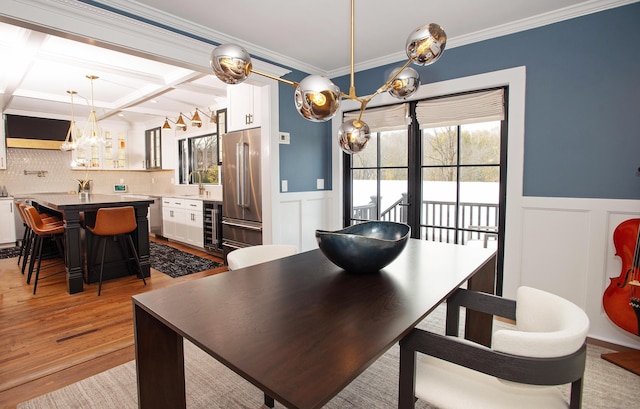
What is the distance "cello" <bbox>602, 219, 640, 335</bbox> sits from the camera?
2098 mm

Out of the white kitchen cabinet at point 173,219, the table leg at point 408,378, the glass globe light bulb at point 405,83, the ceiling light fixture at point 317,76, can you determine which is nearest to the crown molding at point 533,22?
the glass globe light bulb at point 405,83

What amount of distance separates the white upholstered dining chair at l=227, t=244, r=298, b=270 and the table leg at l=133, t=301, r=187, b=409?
58 centimetres

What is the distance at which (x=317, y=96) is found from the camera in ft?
4.53

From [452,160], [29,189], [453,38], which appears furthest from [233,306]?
[29,189]

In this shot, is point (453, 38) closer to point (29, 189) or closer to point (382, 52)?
point (382, 52)

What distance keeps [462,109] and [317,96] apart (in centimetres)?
223

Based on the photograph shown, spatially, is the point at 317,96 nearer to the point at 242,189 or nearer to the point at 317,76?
the point at 317,76

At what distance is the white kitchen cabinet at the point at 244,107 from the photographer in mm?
3857

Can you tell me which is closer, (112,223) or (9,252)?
(112,223)

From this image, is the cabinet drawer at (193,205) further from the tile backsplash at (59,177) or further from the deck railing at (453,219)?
the deck railing at (453,219)

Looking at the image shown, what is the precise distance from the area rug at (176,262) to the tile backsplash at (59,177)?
5.27 ft

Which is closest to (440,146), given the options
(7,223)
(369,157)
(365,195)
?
(369,157)

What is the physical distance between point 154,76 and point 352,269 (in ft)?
13.2

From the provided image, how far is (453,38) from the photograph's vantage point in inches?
119
